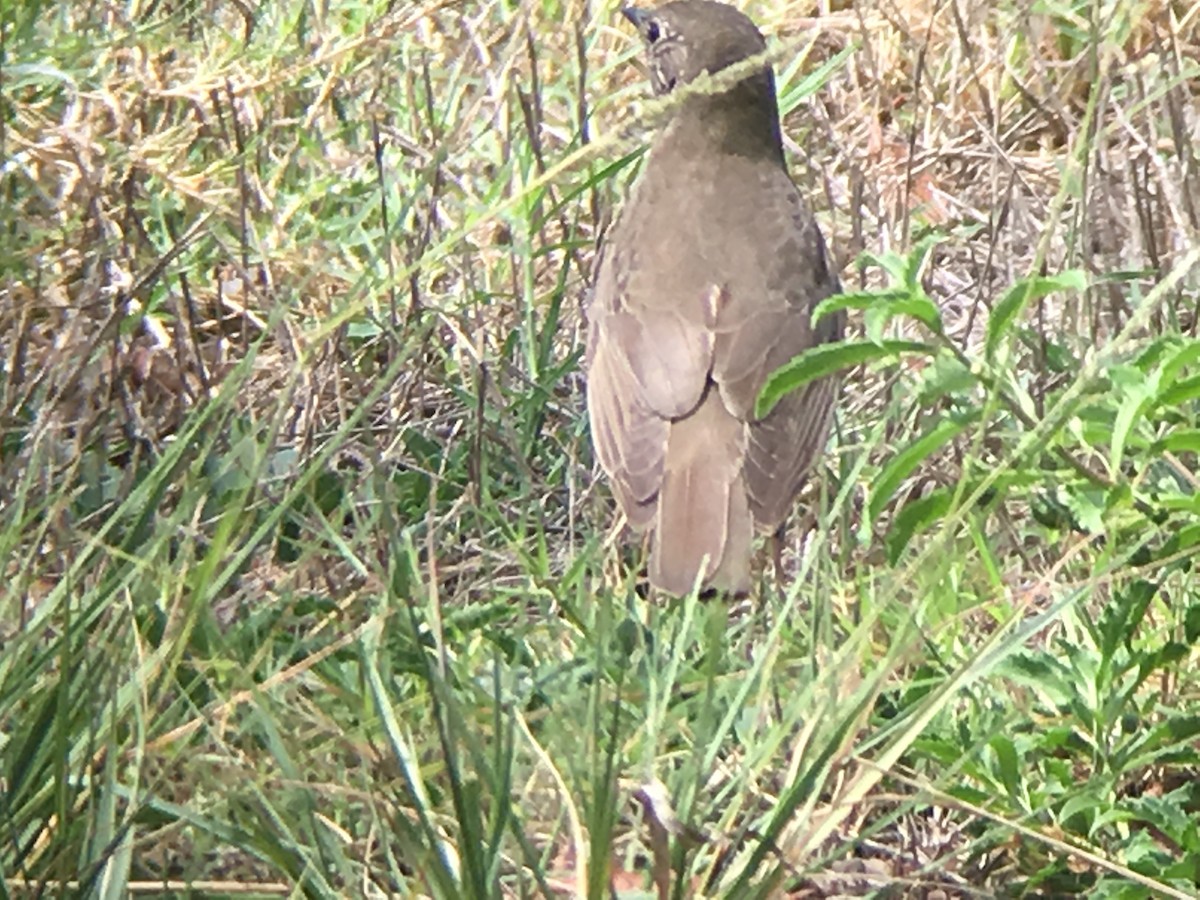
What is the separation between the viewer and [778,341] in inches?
190

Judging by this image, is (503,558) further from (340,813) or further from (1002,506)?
(340,813)

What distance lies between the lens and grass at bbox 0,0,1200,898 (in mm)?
2863

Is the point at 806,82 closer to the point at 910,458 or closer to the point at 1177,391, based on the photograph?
the point at 910,458

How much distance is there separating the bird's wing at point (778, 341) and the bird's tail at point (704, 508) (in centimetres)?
4

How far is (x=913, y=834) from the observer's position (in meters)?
3.48

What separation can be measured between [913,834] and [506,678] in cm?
72

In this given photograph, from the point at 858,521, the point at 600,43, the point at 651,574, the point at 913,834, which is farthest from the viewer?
the point at 600,43

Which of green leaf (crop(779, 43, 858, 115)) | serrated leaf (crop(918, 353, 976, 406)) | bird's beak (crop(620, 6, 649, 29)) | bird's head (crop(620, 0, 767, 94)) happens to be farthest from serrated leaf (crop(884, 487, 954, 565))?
green leaf (crop(779, 43, 858, 115))

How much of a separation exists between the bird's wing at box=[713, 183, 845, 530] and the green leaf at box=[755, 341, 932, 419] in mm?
1391

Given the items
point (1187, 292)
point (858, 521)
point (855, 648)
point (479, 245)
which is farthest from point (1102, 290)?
point (855, 648)

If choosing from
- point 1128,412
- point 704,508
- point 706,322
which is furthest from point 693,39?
point 1128,412

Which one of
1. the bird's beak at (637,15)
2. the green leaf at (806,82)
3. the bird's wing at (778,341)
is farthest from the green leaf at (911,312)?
the green leaf at (806,82)

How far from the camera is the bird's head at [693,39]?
5.41 meters

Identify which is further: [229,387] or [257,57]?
[257,57]
